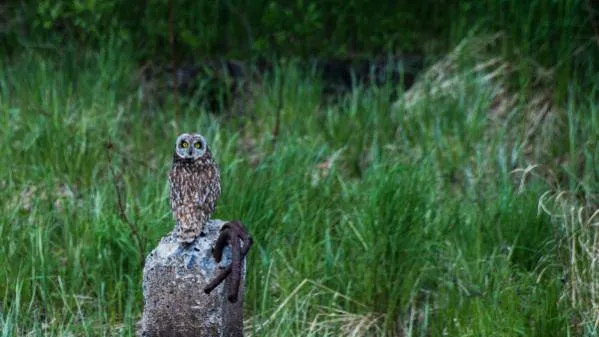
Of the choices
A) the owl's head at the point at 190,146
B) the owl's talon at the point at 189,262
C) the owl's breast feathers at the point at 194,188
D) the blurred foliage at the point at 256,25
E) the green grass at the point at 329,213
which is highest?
the blurred foliage at the point at 256,25

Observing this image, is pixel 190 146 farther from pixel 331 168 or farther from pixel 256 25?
pixel 256 25

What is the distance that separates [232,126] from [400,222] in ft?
6.75

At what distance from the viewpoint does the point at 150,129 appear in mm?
5926

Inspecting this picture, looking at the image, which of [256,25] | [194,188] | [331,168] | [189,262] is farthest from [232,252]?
[256,25]

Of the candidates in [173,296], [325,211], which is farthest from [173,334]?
[325,211]

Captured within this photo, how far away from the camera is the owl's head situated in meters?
2.60

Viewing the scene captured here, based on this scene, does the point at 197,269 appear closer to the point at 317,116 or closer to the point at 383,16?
the point at 317,116

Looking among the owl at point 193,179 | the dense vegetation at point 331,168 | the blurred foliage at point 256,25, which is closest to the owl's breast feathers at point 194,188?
the owl at point 193,179

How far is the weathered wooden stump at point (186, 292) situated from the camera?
95.3 inches

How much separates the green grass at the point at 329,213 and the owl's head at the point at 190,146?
0.99m

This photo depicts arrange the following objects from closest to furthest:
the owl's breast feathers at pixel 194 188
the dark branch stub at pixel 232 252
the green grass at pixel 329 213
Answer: the dark branch stub at pixel 232 252, the owl's breast feathers at pixel 194 188, the green grass at pixel 329 213

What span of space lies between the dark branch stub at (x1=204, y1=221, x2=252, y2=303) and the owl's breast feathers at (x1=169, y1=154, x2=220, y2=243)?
135 millimetres

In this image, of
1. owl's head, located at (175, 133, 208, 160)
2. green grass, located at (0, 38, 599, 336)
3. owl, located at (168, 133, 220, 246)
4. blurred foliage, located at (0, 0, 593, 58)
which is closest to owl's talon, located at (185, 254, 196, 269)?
owl, located at (168, 133, 220, 246)

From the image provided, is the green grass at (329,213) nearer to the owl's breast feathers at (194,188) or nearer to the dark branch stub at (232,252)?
the owl's breast feathers at (194,188)
